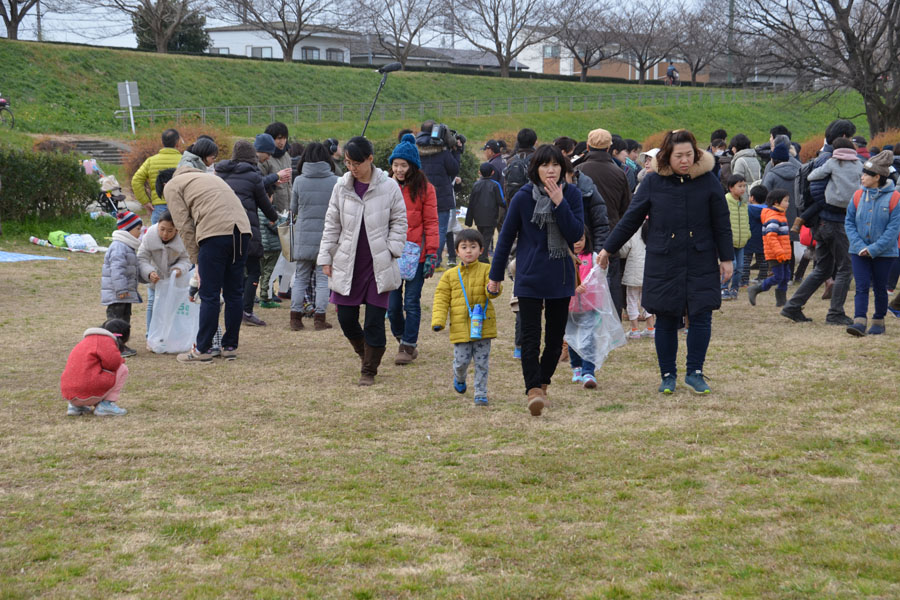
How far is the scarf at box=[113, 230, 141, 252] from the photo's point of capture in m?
8.31

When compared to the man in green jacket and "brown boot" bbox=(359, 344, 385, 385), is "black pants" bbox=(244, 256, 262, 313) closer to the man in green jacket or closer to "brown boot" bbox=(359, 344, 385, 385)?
the man in green jacket

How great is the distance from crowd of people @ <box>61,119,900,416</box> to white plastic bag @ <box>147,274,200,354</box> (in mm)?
134

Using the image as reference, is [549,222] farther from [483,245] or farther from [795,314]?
[795,314]

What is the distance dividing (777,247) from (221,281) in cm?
631

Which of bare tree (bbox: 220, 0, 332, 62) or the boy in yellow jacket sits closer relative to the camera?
the boy in yellow jacket

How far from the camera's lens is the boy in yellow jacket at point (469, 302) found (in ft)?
21.1

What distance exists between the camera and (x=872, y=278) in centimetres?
867

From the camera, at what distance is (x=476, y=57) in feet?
258

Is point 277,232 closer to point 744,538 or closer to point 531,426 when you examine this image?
point 531,426

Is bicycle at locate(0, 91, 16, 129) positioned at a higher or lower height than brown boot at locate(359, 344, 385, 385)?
higher

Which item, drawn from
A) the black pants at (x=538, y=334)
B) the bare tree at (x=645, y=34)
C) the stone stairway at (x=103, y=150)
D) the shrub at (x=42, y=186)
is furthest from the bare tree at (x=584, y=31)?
the black pants at (x=538, y=334)

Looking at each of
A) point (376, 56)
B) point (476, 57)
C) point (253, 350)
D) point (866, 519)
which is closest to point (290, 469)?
point (866, 519)

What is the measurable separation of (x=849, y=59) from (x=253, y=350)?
27.6 m

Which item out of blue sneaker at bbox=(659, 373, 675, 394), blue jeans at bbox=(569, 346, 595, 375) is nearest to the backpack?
blue jeans at bbox=(569, 346, 595, 375)
